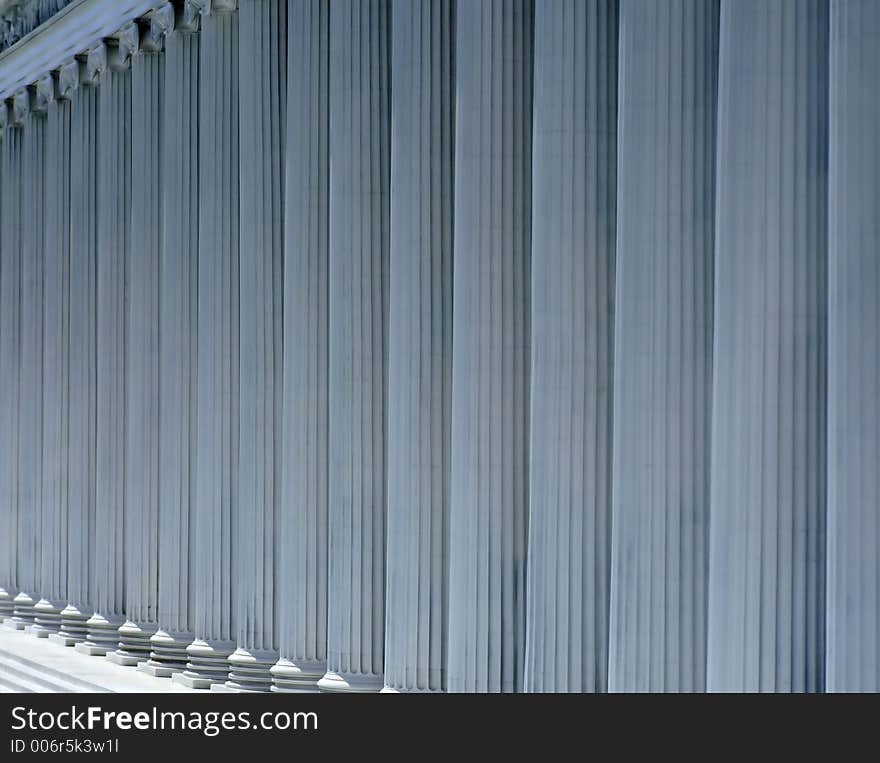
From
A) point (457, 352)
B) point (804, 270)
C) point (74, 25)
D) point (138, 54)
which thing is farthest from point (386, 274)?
point (74, 25)

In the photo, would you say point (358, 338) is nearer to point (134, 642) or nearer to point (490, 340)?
point (490, 340)

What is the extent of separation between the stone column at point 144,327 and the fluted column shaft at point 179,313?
8.80ft

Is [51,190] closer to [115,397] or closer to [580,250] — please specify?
[115,397]

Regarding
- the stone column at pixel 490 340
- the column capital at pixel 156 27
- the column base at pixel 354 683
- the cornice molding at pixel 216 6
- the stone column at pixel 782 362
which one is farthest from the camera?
the column capital at pixel 156 27

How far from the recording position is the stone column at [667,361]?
3788 centimetres

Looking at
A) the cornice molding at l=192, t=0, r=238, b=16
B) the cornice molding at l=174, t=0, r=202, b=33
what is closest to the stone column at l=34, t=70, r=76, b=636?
the cornice molding at l=174, t=0, r=202, b=33

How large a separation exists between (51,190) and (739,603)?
55.5 meters

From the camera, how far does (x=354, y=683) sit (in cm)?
5075

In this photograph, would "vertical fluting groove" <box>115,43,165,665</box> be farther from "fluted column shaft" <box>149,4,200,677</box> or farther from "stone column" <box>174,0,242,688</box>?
"stone column" <box>174,0,242,688</box>

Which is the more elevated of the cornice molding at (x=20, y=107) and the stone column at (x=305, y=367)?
the cornice molding at (x=20, y=107)

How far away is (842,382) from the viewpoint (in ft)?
108

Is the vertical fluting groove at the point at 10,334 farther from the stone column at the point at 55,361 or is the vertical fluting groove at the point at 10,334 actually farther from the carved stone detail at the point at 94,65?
the carved stone detail at the point at 94,65

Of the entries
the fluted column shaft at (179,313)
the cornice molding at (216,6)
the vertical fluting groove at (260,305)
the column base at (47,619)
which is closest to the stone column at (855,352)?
the vertical fluting groove at (260,305)

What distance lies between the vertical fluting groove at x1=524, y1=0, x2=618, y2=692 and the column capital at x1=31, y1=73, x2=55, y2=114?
147 feet
